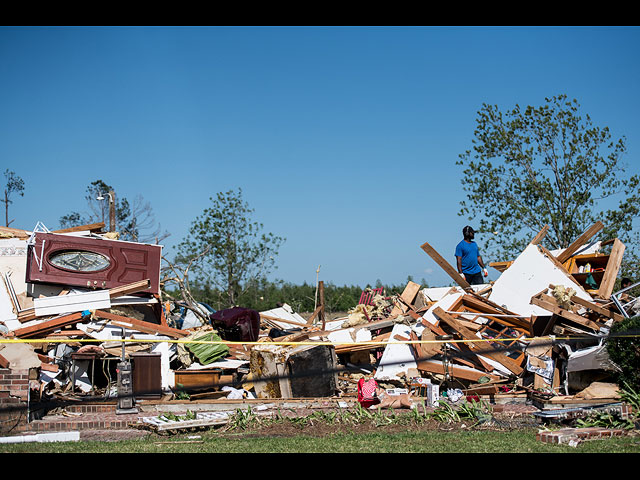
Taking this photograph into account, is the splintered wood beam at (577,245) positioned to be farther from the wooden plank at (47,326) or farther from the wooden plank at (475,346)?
the wooden plank at (47,326)

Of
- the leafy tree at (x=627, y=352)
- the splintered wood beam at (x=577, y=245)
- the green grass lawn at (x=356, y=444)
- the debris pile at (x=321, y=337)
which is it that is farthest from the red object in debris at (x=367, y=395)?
the splintered wood beam at (x=577, y=245)

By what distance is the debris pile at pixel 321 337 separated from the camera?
32.8 ft

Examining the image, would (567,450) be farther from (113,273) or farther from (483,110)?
(483,110)

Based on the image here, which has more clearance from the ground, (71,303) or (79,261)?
(79,261)

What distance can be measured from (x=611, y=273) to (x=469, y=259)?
9.14 ft

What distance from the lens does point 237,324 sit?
13211 mm

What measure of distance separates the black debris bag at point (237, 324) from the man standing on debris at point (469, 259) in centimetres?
458

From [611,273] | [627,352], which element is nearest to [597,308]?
[611,273]

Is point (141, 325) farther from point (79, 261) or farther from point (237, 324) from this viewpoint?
Answer: point (79, 261)

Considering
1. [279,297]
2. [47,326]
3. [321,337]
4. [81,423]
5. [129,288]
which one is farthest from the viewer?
[279,297]

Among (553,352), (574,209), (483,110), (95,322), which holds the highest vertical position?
(483,110)
